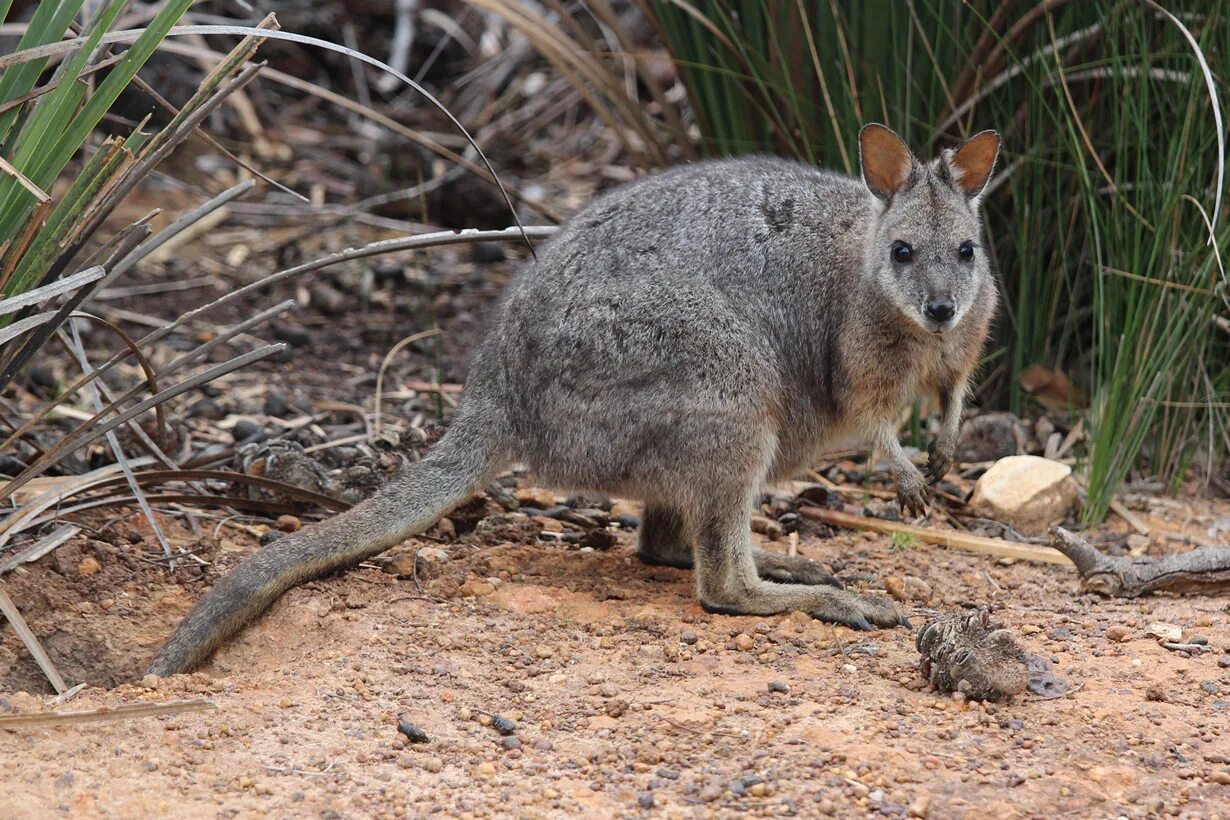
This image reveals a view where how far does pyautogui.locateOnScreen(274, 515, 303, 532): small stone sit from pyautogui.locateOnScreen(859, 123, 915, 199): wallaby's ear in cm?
203

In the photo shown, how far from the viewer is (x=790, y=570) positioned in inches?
168

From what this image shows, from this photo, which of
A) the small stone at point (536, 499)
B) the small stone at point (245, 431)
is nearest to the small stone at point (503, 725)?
the small stone at point (536, 499)

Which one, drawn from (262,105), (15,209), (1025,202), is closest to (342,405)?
(15,209)

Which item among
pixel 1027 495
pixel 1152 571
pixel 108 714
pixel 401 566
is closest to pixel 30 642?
pixel 108 714

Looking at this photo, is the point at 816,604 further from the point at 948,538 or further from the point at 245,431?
the point at 245,431

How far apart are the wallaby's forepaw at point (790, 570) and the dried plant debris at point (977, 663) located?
2.75 ft

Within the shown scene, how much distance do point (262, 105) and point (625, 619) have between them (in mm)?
5978

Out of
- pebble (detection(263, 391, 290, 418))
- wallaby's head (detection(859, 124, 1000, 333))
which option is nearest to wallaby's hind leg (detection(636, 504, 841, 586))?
wallaby's head (detection(859, 124, 1000, 333))

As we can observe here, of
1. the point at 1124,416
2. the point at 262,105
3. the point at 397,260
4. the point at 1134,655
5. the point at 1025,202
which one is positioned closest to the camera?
the point at 1134,655

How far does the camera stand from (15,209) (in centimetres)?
332

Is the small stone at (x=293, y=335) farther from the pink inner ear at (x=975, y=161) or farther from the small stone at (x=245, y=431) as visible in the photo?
the pink inner ear at (x=975, y=161)

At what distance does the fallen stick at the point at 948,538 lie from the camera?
14.8ft

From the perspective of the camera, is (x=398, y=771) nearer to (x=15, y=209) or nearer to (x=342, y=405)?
(x=15, y=209)

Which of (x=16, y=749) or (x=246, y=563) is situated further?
(x=246, y=563)
